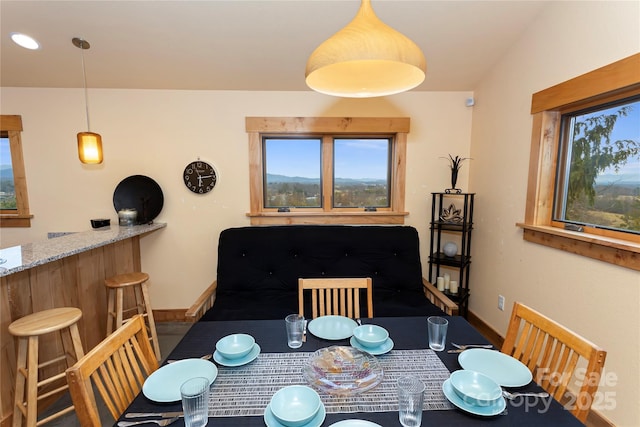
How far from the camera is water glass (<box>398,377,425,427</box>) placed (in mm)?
825

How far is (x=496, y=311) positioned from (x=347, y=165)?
1886mm

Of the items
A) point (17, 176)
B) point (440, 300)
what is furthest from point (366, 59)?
point (17, 176)

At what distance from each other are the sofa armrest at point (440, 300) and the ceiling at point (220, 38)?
1.84 meters

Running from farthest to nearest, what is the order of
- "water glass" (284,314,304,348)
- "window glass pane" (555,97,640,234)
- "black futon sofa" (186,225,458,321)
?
1. "black futon sofa" (186,225,458,321)
2. "window glass pane" (555,97,640,234)
3. "water glass" (284,314,304,348)

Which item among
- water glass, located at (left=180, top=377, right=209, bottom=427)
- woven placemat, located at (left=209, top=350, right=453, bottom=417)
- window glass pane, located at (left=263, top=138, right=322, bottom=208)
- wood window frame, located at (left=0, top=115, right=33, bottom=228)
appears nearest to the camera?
water glass, located at (left=180, top=377, right=209, bottom=427)

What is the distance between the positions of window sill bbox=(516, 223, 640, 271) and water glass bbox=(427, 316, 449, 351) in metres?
1.06

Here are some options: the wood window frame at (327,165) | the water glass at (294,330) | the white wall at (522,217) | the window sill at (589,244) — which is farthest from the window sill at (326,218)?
the water glass at (294,330)

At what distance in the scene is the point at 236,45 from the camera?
7.41 ft

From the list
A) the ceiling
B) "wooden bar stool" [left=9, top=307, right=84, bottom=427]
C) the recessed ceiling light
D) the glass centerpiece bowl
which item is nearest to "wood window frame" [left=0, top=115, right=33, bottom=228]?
the ceiling

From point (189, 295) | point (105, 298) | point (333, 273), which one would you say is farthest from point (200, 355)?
point (189, 295)

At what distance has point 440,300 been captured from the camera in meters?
2.18

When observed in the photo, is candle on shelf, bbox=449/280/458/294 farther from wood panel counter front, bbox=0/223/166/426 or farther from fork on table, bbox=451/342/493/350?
wood panel counter front, bbox=0/223/166/426

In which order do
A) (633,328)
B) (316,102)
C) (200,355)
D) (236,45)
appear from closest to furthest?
(200,355)
(633,328)
(236,45)
(316,102)

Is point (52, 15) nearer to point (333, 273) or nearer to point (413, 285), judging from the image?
point (333, 273)
